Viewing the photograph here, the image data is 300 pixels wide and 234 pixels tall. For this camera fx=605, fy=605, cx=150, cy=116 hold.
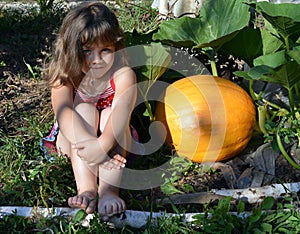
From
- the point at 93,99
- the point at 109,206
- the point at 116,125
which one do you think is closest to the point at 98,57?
the point at 93,99

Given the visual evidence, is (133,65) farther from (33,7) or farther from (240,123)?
(33,7)

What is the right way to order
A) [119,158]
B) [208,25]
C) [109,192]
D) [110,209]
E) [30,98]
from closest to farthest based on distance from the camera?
[110,209] < [109,192] < [119,158] < [208,25] < [30,98]

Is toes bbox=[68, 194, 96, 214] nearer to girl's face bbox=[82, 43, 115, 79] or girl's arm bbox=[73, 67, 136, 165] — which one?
girl's arm bbox=[73, 67, 136, 165]

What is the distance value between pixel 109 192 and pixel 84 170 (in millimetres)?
174

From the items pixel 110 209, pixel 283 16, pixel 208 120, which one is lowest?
pixel 110 209

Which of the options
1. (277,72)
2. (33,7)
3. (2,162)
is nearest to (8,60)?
(33,7)

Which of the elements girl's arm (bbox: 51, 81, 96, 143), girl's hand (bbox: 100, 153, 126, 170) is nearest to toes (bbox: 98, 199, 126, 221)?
girl's hand (bbox: 100, 153, 126, 170)

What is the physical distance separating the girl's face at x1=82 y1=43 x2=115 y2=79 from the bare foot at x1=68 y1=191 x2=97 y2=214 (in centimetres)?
66

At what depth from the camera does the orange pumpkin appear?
10.2 ft

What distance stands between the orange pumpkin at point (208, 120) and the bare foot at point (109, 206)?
0.57 meters

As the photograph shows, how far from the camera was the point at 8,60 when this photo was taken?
4312mm

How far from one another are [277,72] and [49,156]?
1.27m

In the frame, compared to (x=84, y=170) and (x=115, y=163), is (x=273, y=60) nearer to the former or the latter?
(x=115, y=163)

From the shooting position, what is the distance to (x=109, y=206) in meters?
2.71
